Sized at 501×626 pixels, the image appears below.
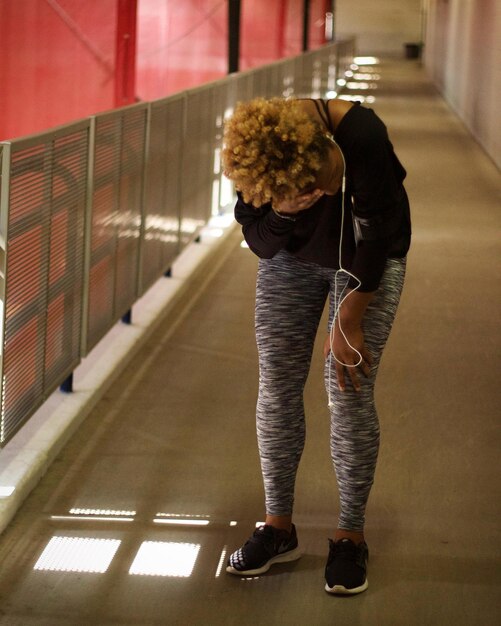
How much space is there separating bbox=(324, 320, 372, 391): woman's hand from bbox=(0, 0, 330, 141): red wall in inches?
116

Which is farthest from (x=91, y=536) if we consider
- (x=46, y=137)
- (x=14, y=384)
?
(x=46, y=137)

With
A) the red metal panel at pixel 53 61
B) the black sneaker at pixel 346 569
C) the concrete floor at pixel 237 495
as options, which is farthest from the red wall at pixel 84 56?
the black sneaker at pixel 346 569

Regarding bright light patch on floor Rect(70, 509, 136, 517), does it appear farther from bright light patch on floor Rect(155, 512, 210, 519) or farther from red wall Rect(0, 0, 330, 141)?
red wall Rect(0, 0, 330, 141)

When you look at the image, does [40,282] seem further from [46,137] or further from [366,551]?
[366,551]

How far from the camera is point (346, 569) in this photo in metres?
Answer: 2.92

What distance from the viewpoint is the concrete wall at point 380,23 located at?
4788 centimetres

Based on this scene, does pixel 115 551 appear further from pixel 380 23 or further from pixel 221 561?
pixel 380 23

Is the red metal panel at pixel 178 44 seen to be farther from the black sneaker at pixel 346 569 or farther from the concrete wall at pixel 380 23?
the concrete wall at pixel 380 23

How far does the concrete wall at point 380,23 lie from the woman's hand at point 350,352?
4674cm

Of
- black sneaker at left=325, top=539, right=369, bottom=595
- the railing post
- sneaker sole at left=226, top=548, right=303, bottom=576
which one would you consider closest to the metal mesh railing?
the railing post

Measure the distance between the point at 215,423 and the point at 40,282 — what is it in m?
0.96

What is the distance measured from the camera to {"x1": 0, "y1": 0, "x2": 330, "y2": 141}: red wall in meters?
5.25

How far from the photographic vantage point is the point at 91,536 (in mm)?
3238

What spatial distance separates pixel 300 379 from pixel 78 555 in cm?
86
